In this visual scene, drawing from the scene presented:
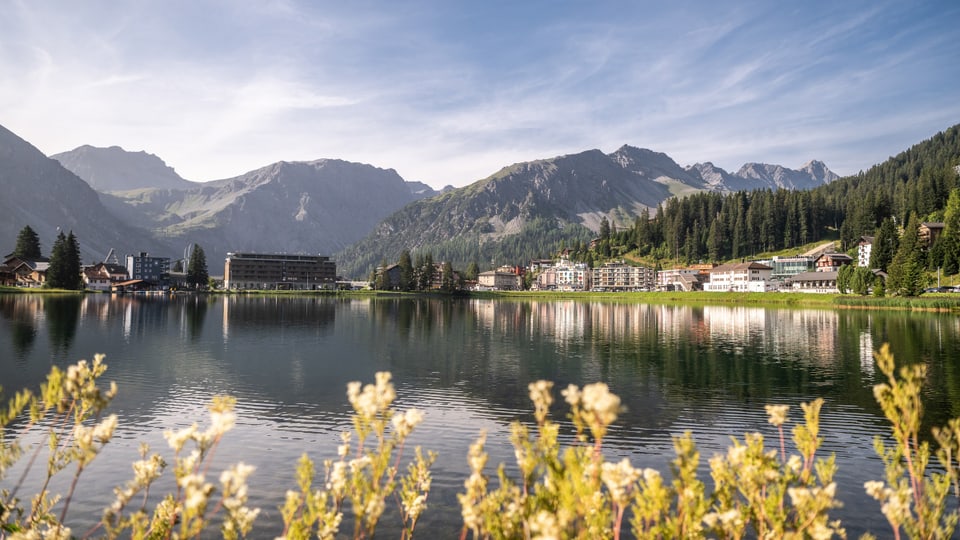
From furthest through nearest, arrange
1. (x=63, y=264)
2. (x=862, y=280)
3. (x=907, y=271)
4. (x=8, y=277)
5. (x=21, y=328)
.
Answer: (x=8, y=277) → (x=63, y=264) → (x=862, y=280) → (x=907, y=271) → (x=21, y=328)

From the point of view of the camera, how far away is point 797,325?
305 feet

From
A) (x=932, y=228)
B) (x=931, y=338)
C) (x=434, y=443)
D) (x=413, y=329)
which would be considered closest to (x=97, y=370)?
(x=434, y=443)

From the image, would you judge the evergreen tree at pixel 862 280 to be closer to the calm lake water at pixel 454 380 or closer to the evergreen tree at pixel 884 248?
the evergreen tree at pixel 884 248

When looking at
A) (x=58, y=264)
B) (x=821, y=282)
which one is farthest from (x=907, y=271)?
(x=58, y=264)

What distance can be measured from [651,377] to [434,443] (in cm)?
2495

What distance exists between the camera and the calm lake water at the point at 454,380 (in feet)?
75.4

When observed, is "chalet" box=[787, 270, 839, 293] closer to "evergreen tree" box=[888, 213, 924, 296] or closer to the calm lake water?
"evergreen tree" box=[888, 213, 924, 296]

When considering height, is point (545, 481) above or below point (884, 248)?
below

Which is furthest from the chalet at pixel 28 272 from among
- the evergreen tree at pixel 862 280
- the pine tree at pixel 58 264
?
the evergreen tree at pixel 862 280

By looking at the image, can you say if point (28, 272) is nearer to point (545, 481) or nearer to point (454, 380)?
point (454, 380)

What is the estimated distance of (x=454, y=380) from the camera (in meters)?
42.1

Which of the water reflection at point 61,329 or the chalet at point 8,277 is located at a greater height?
the chalet at point 8,277

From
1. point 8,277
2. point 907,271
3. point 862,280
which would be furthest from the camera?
point 8,277

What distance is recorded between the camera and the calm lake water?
2298 cm
